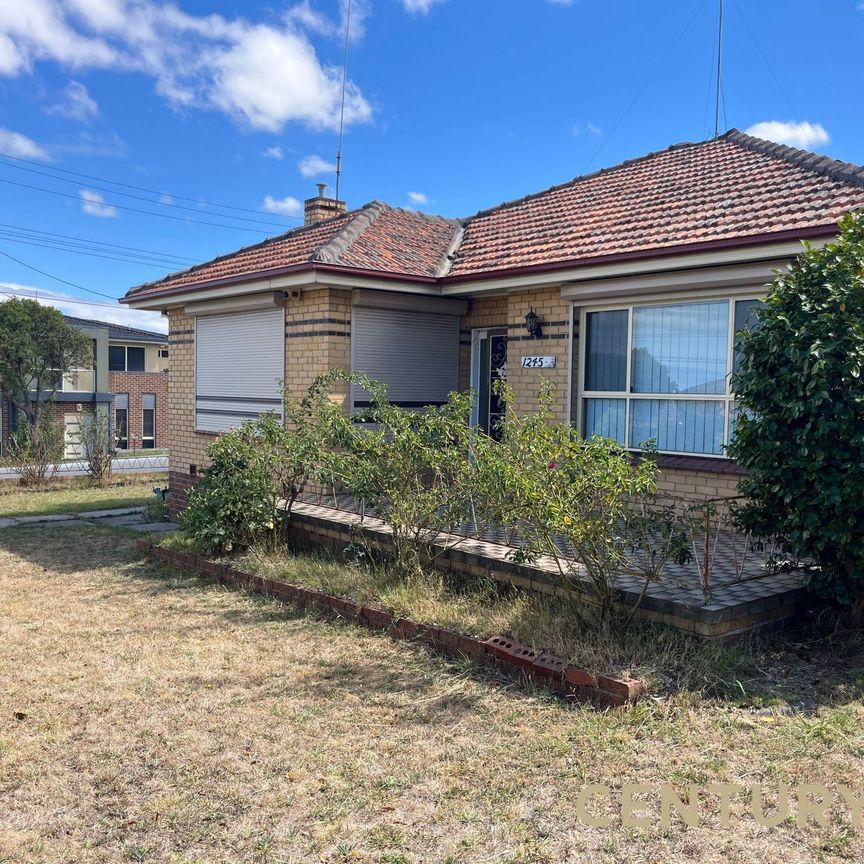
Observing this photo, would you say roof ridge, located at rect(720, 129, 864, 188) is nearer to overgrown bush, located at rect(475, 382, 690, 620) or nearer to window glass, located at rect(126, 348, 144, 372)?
overgrown bush, located at rect(475, 382, 690, 620)

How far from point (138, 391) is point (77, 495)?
28.7 m

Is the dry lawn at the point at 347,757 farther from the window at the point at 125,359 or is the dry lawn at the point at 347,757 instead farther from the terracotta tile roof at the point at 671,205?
the window at the point at 125,359

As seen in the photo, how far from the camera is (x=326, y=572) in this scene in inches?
309

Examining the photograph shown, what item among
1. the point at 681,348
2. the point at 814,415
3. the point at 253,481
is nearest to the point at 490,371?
the point at 681,348

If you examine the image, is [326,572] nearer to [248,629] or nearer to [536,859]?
[248,629]

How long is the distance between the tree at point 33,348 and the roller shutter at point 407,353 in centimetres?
1872

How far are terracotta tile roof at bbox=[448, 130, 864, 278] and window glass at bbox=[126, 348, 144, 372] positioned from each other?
119 ft

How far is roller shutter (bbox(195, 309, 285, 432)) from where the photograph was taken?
11328 millimetres

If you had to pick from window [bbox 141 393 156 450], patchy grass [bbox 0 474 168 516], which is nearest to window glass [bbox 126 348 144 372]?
window [bbox 141 393 156 450]

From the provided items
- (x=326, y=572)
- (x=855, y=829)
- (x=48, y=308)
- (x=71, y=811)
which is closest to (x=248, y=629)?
(x=326, y=572)

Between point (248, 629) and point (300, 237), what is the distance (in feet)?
23.9

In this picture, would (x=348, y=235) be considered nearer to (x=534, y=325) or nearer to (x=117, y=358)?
(x=534, y=325)

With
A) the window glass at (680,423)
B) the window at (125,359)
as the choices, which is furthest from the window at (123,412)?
the window glass at (680,423)

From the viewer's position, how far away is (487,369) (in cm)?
1153
